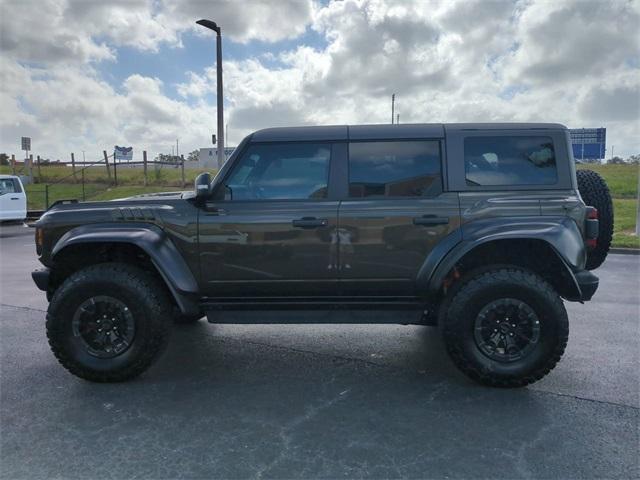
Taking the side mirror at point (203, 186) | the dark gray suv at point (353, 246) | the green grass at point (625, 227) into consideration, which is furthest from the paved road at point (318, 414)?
the green grass at point (625, 227)

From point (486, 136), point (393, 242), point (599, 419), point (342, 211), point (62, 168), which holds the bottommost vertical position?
point (599, 419)

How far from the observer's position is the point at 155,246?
368 centimetres

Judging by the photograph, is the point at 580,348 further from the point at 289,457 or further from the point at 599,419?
the point at 289,457

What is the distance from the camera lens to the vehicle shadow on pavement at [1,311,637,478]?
8.60 feet

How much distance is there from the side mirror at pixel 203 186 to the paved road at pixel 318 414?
4.70 feet

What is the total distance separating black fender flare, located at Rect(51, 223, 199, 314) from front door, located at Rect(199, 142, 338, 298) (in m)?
0.14

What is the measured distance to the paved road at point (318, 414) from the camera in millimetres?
2637

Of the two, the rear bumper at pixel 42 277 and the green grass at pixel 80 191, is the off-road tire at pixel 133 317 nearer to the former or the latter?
the rear bumper at pixel 42 277

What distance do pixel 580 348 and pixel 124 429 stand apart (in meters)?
3.86

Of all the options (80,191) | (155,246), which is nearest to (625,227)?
(155,246)

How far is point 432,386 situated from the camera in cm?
366

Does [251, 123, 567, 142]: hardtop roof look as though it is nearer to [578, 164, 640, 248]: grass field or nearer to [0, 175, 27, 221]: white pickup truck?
[578, 164, 640, 248]: grass field

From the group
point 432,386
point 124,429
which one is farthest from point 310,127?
point 124,429

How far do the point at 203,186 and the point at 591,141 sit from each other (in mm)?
47600
